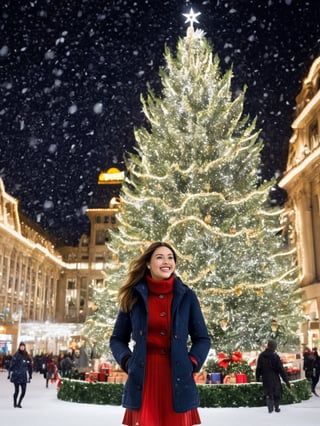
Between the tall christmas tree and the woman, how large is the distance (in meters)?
10.7

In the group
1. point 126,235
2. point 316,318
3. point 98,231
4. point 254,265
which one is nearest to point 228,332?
point 254,265

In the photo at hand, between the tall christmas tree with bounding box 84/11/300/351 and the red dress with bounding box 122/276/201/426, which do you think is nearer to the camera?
the red dress with bounding box 122/276/201/426

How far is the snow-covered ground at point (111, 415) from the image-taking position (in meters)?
10.1

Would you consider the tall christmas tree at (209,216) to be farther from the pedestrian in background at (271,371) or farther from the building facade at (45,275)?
the building facade at (45,275)

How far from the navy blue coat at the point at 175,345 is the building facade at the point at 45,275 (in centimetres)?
2022

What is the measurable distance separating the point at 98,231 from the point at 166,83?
78.6 meters

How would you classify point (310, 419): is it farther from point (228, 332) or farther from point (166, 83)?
point (166, 83)

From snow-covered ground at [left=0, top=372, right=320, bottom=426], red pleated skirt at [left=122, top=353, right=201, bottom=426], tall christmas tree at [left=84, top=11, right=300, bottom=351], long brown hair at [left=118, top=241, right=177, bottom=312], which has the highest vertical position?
tall christmas tree at [left=84, top=11, right=300, bottom=351]

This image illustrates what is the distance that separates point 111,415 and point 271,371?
3834mm

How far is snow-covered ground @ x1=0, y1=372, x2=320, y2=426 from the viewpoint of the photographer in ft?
33.3

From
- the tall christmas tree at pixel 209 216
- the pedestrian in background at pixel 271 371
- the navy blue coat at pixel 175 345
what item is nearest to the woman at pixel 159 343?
the navy blue coat at pixel 175 345

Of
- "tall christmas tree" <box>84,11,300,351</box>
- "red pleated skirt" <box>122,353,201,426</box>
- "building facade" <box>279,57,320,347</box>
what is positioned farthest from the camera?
"building facade" <box>279,57,320,347</box>

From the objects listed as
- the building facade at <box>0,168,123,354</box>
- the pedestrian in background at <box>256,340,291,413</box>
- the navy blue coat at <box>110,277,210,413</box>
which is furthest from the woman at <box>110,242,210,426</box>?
the building facade at <box>0,168,123,354</box>

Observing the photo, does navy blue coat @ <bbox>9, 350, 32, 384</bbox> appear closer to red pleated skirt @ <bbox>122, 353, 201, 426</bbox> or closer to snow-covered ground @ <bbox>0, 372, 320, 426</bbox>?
snow-covered ground @ <bbox>0, 372, 320, 426</bbox>
